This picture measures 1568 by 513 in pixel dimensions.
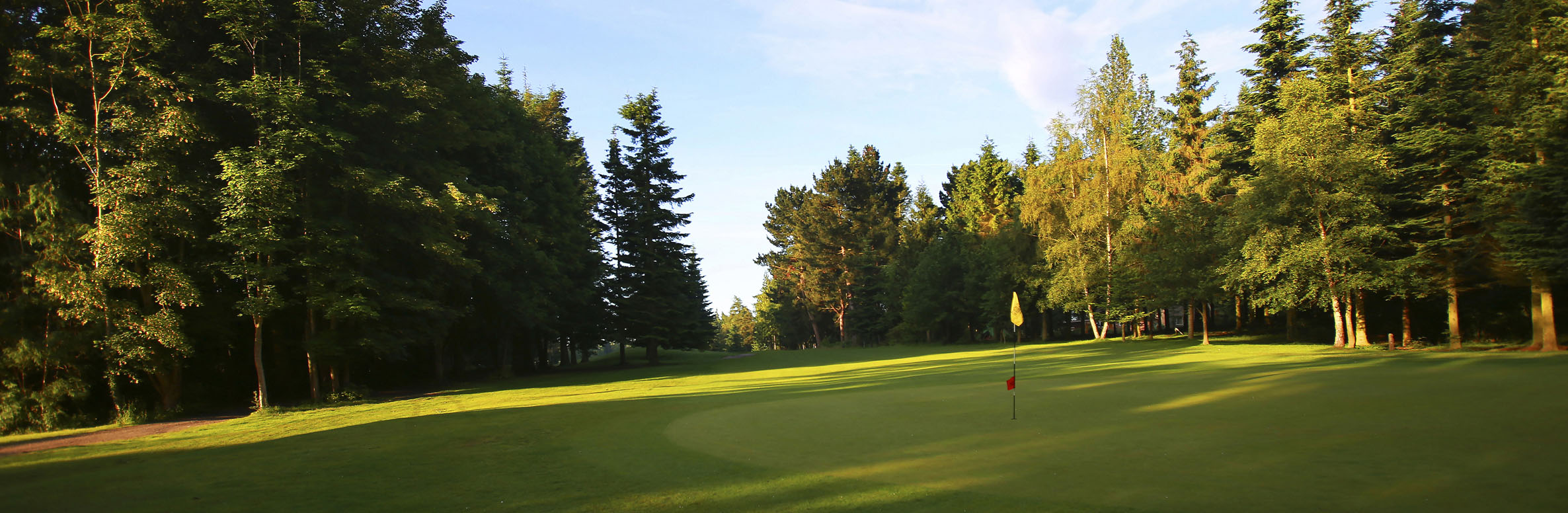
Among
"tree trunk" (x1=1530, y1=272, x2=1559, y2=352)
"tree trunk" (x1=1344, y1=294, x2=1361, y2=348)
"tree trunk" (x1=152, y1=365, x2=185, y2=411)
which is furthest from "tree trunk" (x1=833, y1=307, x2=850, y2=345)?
"tree trunk" (x1=152, y1=365, x2=185, y2=411)

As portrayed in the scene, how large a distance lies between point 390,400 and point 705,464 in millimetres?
18272

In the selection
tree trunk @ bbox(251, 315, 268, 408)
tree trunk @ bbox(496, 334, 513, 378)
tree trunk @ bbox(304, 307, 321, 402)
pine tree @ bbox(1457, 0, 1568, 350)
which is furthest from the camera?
tree trunk @ bbox(496, 334, 513, 378)

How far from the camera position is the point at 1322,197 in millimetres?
28844

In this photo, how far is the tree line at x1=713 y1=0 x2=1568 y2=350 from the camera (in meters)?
24.5

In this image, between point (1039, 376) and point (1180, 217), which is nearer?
point (1039, 376)

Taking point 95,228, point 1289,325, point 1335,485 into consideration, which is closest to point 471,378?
point 95,228

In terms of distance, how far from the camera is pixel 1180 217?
4000cm

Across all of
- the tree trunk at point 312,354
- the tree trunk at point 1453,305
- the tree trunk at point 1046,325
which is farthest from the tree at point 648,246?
the tree trunk at point 1453,305

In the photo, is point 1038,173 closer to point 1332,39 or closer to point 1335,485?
point 1332,39

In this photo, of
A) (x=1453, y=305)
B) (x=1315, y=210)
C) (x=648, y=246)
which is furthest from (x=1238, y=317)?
(x=648, y=246)

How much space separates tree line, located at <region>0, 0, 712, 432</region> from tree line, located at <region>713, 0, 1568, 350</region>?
32551 millimetres

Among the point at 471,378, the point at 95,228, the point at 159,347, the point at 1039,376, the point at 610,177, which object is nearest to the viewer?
the point at 95,228

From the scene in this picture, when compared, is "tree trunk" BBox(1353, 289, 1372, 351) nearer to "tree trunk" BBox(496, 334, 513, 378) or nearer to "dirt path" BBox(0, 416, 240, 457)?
"tree trunk" BBox(496, 334, 513, 378)

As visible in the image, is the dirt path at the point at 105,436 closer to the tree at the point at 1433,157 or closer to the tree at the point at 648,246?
the tree at the point at 648,246
